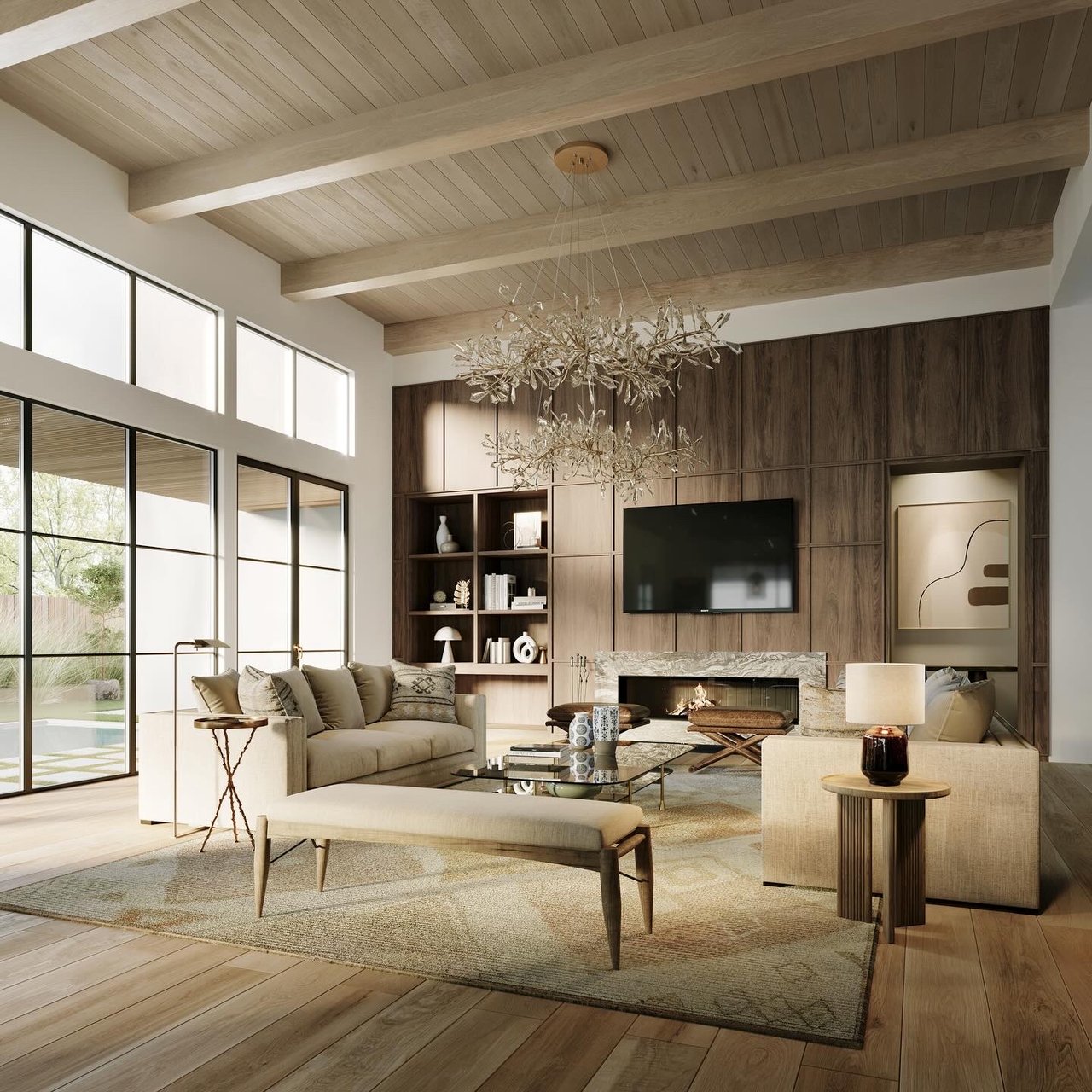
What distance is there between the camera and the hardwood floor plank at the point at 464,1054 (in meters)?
2.08

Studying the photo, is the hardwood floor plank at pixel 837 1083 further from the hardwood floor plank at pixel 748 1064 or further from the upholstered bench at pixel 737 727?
the upholstered bench at pixel 737 727

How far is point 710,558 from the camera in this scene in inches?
314

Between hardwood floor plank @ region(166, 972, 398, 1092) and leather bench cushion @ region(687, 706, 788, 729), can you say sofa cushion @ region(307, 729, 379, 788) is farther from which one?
leather bench cushion @ region(687, 706, 788, 729)

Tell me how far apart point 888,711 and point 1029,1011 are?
0.94m

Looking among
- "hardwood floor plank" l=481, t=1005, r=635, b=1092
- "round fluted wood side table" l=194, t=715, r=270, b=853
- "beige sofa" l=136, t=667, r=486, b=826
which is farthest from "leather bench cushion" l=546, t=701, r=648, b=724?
"hardwood floor plank" l=481, t=1005, r=635, b=1092

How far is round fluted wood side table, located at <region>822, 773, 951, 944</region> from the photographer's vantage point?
3.06 m

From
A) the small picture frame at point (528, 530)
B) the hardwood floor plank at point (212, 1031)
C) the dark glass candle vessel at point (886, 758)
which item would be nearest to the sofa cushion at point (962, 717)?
the dark glass candle vessel at point (886, 758)

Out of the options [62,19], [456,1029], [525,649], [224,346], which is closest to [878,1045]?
[456,1029]

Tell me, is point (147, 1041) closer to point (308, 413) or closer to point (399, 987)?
point (399, 987)

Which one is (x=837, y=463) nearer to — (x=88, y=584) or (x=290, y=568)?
(x=290, y=568)

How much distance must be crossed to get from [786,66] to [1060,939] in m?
3.82

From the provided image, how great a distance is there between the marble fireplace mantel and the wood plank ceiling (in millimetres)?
3285

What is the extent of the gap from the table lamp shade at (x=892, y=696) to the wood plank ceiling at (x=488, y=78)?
3204 mm

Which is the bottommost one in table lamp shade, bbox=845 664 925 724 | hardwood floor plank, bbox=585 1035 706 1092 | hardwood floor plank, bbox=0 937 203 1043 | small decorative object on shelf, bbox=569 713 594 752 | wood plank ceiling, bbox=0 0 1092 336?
hardwood floor plank, bbox=0 937 203 1043
